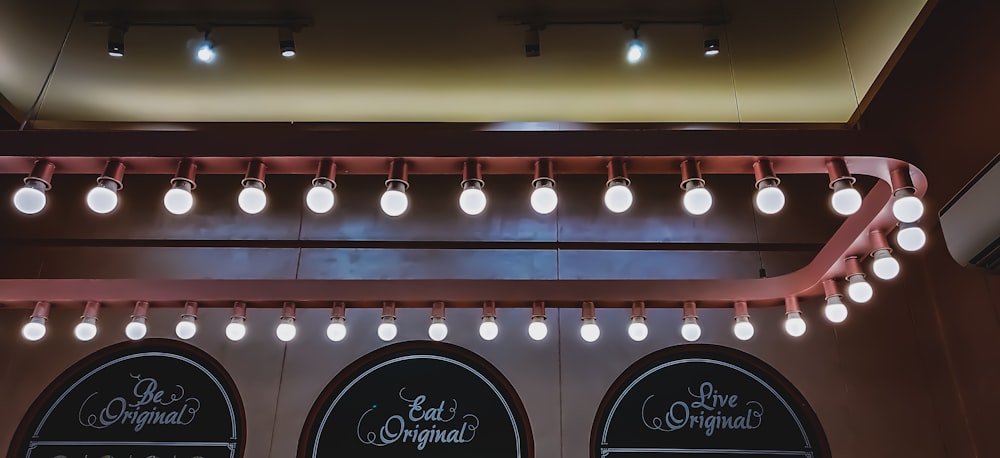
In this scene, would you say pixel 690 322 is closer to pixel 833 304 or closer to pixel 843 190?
pixel 833 304

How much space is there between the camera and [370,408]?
3.90m

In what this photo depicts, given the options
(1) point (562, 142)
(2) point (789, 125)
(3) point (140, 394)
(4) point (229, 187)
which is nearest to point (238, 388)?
(3) point (140, 394)

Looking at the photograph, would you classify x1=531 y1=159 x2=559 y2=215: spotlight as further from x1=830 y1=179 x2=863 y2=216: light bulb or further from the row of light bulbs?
x1=830 y1=179 x2=863 y2=216: light bulb

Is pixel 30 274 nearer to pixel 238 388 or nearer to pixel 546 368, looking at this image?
pixel 238 388

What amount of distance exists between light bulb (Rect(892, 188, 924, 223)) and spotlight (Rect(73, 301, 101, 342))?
341 cm

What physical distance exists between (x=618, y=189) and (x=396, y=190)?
0.70 m

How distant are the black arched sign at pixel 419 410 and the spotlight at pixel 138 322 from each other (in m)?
1.08

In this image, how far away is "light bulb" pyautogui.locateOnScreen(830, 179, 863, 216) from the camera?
1.99m

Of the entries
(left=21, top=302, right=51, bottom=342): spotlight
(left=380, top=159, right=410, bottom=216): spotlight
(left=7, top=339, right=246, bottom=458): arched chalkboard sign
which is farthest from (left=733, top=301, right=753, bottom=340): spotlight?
(left=21, top=302, right=51, bottom=342): spotlight

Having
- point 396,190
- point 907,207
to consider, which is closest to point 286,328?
point 396,190

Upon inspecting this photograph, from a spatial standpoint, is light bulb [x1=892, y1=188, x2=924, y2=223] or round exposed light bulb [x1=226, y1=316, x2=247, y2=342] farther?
round exposed light bulb [x1=226, y1=316, x2=247, y2=342]

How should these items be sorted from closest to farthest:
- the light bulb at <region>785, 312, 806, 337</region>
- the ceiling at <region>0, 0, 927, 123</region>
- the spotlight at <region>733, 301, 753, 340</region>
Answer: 1. the light bulb at <region>785, 312, 806, 337</region>
2. the spotlight at <region>733, 301, 753, 340</region>
3. the ceiling at <region>0, 0, 927, 123</region>

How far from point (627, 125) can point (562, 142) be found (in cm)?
237

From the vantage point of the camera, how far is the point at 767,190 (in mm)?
2023
